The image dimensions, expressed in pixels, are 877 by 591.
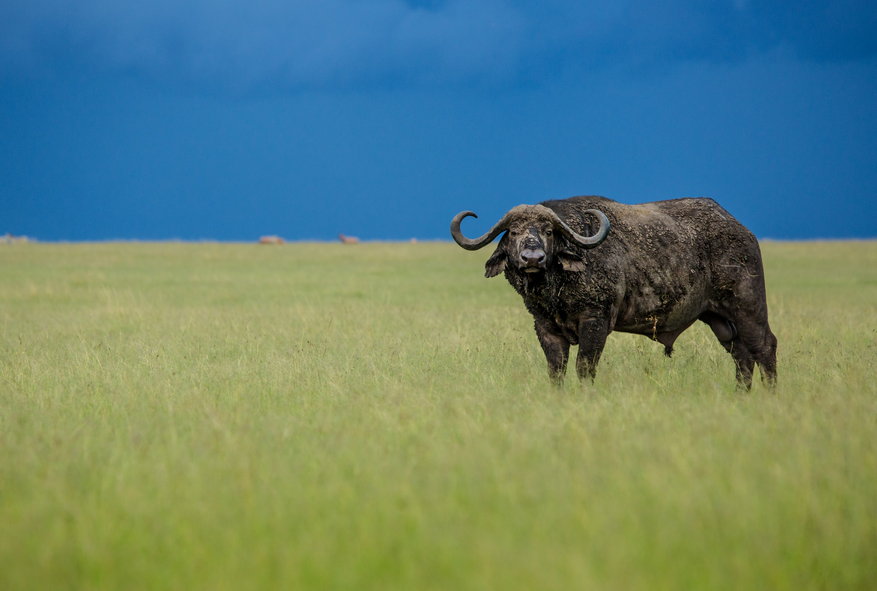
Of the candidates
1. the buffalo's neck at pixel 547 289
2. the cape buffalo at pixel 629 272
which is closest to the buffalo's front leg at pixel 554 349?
the cape buffalo at pixel 629 272

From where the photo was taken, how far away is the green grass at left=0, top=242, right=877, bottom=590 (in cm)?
361

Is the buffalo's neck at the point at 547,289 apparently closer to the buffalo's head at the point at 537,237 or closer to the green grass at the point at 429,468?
the buffalo's head at the point at 537,237

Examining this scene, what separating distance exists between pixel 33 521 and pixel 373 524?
2.07 m

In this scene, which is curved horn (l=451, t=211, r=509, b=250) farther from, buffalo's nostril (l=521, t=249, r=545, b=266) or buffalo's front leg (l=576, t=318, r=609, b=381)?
buffalo's front leg (l=576, t=318, r=609, b=381)

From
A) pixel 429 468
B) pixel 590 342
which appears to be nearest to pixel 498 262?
pixel 590 342

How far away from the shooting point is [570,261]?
746 centimetres

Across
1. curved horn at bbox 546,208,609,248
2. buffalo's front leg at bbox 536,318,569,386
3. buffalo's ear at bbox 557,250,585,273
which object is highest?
curved horn at bbox 546,208,609,248

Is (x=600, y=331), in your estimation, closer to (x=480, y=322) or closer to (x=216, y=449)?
(x=216, y=449)

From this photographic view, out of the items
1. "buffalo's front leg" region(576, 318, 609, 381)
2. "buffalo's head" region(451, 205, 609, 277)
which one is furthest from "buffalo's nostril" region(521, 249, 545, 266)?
"buffalo's front leg" region(576, 318, 609, 381)

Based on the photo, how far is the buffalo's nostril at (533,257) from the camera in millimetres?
6871

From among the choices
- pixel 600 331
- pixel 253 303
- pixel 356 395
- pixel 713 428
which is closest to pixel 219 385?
pixel 356 395

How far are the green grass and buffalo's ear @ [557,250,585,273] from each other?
50.3 inches

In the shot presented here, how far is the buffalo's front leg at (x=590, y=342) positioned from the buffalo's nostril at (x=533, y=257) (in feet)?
3.90

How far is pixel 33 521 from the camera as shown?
4.21 m
